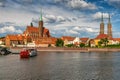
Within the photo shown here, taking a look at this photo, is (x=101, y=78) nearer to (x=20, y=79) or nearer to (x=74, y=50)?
(x=20, y=79)

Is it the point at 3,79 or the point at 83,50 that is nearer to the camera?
the point at 3,79

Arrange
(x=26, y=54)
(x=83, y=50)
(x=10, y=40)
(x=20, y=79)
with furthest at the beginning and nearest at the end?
1. (x=10, y=40)
2. (x=83, y=50)
3. (x=26, y=54)
4. (x=20, y=79)

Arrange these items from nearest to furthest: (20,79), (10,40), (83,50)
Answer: (20,79) < (83,50) < (10,40)

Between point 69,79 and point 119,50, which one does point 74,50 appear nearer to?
Result: point 119,50

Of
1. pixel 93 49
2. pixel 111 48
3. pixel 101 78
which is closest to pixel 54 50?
pixel 93 49

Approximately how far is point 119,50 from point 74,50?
27311 millimetres

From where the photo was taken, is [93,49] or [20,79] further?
[93,49]

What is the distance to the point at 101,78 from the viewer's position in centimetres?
3922

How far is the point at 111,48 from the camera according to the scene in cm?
16438

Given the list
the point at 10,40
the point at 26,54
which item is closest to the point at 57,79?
the point at 26,54

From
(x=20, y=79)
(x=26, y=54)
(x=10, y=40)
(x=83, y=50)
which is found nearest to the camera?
(x=20, y=79)

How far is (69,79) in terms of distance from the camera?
1502 inches

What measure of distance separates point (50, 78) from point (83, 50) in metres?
123

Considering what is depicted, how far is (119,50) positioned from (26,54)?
86.0 meters
